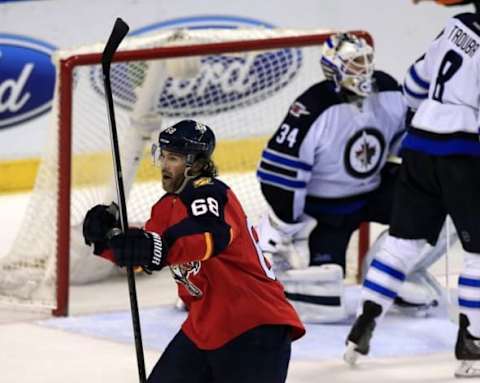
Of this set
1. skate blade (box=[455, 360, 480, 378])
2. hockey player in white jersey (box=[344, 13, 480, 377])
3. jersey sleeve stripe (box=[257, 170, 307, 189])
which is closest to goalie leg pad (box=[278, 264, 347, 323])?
jersey sleeve stripe (box=[257, 170, 307, 189])

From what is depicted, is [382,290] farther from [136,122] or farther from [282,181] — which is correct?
[136,122]

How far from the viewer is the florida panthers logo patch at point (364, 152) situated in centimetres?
512

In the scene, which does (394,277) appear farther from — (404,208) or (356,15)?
(356,15)

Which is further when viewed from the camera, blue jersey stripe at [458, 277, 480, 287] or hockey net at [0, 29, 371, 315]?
hockey net at [0, 29, 371, 315]

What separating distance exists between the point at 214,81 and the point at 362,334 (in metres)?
1.91

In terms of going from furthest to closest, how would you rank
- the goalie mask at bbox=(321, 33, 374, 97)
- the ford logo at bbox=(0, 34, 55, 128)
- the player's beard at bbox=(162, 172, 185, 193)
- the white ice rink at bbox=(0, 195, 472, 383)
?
the ford logo at bbox=(0, 34, 55, 128), the goalie mask at bbox=(321, 33, 374, 97), the white ice rink at bbox=(0, 195, 472, 383), the player's beard at bbox=(162, 172, 185, 193)

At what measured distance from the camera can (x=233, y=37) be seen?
5574 millimetres

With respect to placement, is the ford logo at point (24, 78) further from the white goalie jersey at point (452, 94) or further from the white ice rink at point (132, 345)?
the white goalie jersey at point (452, 94)

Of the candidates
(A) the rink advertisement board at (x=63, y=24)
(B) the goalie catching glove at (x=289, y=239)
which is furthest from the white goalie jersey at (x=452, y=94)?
(A) the rink advertisement board at (x=63, y=24)

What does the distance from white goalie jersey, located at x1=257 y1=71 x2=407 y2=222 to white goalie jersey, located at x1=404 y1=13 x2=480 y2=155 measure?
46 centimetres

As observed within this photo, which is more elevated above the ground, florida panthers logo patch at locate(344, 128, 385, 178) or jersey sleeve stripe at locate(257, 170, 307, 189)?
florida panthers logo patch at locate(344, 128, 385, 178)

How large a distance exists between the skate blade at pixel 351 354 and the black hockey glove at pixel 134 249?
158cm

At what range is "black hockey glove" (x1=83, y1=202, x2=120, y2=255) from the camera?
3223mm

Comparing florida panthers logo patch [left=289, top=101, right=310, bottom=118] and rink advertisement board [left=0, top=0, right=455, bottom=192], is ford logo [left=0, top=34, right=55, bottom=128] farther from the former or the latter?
florida panthers logo patch [left=289, top=101, right=310, bottom=118]
